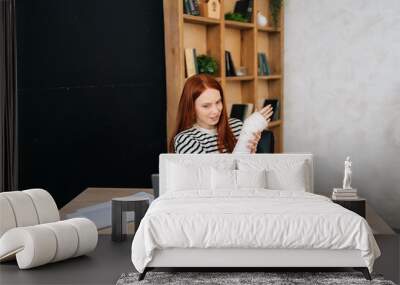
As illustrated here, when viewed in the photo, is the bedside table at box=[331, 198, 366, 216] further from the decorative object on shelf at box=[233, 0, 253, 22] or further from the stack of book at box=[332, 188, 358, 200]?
the decorative object on shelf at box=[233, 0, 253, 22]

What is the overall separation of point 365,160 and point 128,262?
142 inches

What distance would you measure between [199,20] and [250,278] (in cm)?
291

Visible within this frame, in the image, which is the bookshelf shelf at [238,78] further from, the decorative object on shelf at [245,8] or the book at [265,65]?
the decorative object on shelf at [245,8]

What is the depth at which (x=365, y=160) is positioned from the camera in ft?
23.8

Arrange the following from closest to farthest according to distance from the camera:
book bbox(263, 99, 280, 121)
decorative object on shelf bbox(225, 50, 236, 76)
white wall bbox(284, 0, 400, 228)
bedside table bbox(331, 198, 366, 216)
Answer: bedside table bbox(331, 198, 366, 216) < decorative object on shelf bbox(225, 50, 236, 76) < white wall bbox(284, 0, 400, 228) < book bbox(263, 99, 280, 121)

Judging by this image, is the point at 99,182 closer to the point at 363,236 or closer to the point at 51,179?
the point at 51,179

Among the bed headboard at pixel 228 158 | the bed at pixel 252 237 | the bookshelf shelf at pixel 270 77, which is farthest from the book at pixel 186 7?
the bed at pixel 252 237

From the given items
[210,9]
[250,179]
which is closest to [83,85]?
[210,9]

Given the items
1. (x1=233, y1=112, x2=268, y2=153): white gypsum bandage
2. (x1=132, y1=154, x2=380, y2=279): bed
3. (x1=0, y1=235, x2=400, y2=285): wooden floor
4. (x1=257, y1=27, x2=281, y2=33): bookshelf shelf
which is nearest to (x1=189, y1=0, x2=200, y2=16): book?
(x1=257, y1=27, x2=281, y2=33): bookshelf shelf

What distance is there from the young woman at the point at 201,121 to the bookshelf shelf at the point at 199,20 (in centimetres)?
65

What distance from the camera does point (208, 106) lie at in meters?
5.65

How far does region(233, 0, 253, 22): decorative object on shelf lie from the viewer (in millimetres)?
6871

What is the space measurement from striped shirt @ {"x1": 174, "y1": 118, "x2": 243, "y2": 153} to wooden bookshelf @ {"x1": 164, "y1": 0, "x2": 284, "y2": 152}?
59 centimetres

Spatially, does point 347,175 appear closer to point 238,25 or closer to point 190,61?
point 190,61
